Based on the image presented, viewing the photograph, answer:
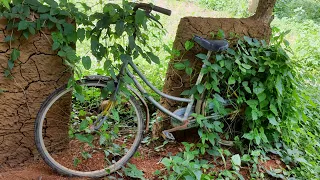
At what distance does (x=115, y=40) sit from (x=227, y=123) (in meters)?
1.29

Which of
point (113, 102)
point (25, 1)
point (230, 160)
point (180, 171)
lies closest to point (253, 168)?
point (230, 160)

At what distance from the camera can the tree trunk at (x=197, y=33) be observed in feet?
9.64

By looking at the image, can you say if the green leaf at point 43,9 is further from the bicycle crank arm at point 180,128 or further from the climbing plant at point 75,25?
the bicycle crank arm at point 180,128

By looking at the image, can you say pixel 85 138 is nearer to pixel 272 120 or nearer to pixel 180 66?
pixel 180 66

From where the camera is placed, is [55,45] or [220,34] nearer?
[55,45]

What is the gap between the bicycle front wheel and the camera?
2496mm

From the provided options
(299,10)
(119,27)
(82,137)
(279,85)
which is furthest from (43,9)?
(299,10)

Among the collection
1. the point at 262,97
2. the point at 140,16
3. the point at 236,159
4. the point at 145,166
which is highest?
the point at 140,16

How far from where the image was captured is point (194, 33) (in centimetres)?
293

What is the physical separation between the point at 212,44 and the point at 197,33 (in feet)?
0.81

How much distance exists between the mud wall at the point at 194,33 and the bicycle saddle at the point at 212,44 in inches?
5.9

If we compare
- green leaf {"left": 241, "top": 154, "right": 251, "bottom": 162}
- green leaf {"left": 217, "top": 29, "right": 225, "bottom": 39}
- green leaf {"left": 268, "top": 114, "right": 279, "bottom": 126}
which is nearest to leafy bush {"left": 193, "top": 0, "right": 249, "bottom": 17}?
green leaf {"left": 217, "top": 29, "right": 225, "bottom": 39}

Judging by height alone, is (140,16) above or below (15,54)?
above

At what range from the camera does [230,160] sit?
116 inches
